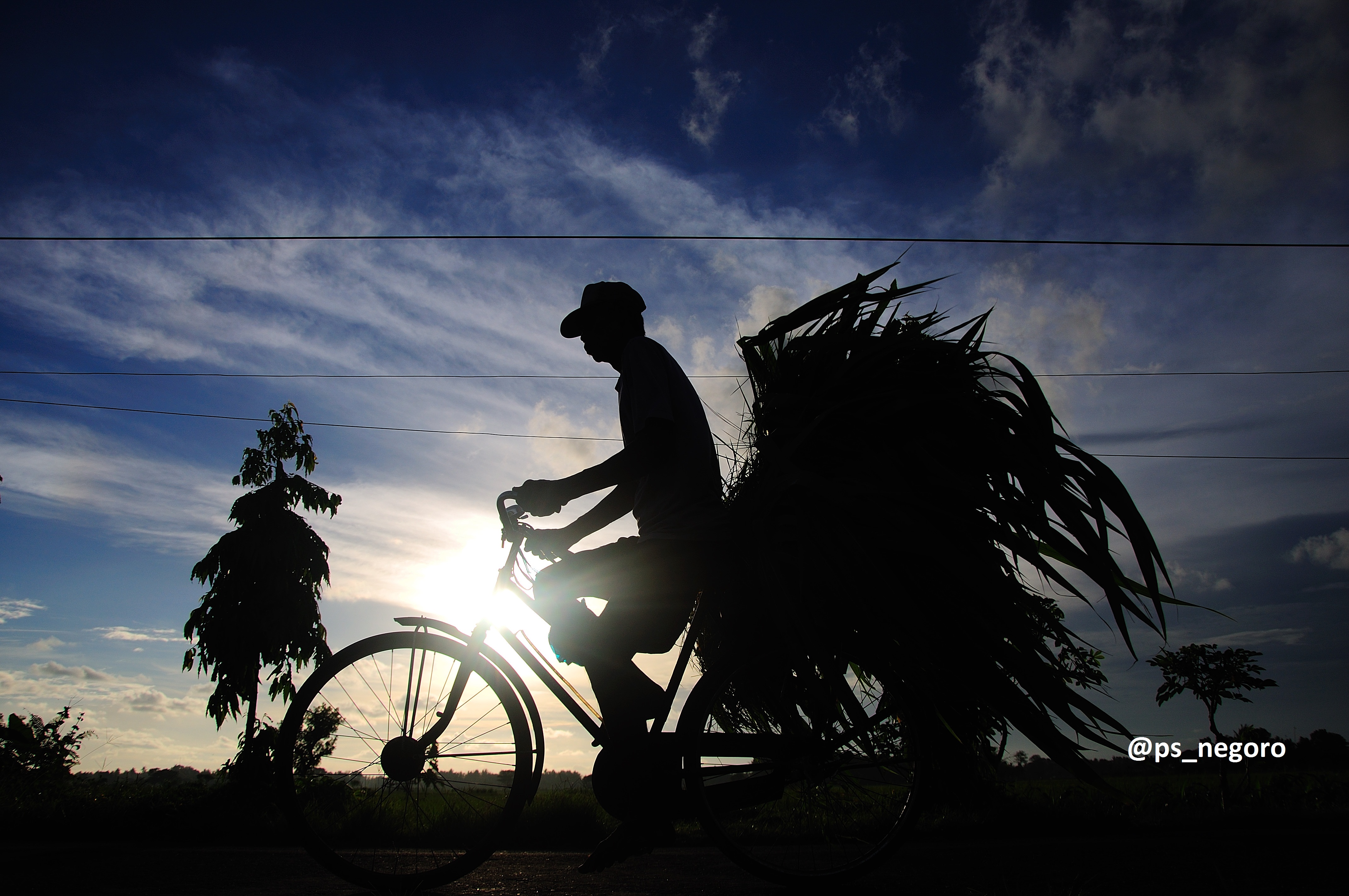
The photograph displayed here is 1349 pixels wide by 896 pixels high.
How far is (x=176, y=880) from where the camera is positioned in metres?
2.49

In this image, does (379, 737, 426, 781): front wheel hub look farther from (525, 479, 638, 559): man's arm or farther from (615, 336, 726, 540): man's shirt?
(615, 336, 726, 540): man's shirt

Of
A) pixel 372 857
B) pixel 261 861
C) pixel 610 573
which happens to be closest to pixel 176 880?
pixel 261 861

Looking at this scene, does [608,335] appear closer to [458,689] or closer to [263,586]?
[458,689]

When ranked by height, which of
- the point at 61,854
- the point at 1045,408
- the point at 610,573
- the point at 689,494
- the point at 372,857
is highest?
the point at 1045,408

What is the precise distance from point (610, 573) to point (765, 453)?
2.50 ft

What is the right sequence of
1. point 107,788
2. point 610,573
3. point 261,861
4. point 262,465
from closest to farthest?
1. point 610,573
2. point 261,861
3. point 107,788
4. point 262,465

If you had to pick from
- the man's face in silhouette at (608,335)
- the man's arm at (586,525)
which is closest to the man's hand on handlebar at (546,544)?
the man's arm at (586,525)

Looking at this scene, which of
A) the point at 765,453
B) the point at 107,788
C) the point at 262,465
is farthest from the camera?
the point at 262,465

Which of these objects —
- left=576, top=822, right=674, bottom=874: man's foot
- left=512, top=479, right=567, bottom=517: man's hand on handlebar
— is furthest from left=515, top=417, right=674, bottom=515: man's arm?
left=576, top=822, right=674, bottom=874: man's foot

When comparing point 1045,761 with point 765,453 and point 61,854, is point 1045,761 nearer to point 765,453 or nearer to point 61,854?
point 765,453

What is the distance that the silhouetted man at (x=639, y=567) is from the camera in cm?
232

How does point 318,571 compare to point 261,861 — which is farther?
point 318,571

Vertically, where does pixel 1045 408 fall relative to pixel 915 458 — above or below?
above

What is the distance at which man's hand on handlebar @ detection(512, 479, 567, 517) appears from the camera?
8.00ft
